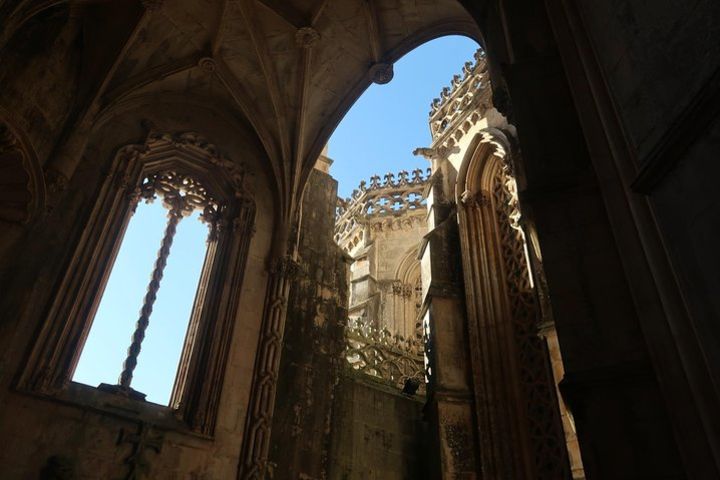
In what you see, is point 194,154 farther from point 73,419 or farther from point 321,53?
point 73,419

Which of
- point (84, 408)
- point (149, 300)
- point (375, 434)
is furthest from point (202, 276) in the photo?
point (375, 434)

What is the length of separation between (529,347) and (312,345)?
3.24m

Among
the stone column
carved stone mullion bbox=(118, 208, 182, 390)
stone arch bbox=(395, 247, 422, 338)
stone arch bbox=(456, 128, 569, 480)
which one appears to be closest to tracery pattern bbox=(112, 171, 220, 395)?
carved stone mullion bbox=(118, 208, 182, 390)

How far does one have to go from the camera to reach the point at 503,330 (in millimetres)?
8953

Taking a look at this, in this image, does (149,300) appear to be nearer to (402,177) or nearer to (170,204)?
(170,204)

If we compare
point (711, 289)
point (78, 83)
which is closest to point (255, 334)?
point (78, 83)

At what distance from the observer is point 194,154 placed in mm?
9109

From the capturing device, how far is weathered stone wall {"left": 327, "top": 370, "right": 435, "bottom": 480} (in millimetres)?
8812

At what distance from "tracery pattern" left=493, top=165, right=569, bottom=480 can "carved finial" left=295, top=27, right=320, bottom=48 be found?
381cm

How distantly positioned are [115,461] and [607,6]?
6.38 meters

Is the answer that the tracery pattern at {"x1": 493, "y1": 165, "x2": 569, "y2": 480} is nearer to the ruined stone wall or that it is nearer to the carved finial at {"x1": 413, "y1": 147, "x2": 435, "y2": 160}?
the carved finial at {"x1": 413, "y1": 147, "x2": 435, "y2": 160}

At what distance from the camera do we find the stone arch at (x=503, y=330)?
305 inches

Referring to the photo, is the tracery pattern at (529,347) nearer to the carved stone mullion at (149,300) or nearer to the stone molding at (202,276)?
the stone molding at (202,276)

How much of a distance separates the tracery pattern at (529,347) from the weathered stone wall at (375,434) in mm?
1701
